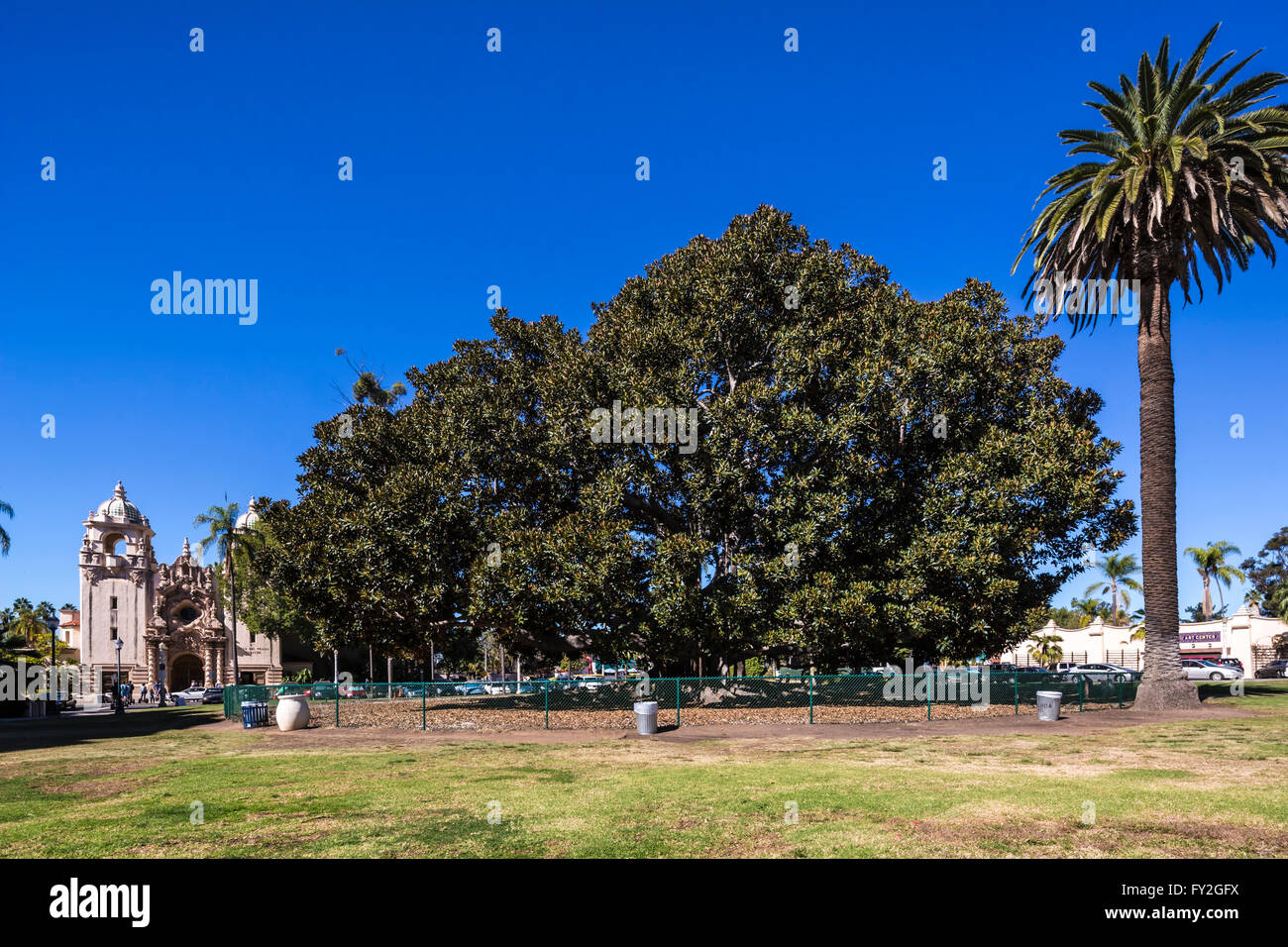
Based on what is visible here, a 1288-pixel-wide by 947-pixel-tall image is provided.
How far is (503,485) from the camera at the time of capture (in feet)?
108

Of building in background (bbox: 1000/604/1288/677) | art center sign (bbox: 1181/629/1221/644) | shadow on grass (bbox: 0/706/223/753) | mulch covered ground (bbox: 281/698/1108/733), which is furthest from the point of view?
art center sign (bbox: 1181/629/1221/644)

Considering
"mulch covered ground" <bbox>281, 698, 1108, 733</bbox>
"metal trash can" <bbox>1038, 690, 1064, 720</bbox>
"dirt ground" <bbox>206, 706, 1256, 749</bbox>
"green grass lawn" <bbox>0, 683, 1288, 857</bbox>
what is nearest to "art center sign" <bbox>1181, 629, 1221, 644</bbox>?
"dirt ground" <bbox>206, 706, 1256, 749</bbox>

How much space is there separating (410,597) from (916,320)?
832 inches

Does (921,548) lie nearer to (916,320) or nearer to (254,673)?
(916,320)

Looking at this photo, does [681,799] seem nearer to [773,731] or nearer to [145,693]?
[773,731]

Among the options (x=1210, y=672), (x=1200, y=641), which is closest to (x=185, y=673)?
(x=1210, y=672)

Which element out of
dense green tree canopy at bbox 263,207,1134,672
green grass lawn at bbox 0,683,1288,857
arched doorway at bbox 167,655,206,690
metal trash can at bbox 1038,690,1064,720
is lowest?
arched doorway at bbox 167,655,206,690

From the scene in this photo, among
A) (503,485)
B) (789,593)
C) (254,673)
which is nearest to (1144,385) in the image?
(789,593)

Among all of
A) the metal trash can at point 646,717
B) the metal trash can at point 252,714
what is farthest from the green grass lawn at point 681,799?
the metal trash can at point 252,714

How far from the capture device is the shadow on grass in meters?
26.5

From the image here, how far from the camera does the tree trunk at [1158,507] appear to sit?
28.7 metres

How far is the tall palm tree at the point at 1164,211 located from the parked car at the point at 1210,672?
3528 centimetres

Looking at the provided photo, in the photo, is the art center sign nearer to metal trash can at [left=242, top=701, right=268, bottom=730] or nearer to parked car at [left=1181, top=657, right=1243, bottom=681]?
parked car at [left=1181, top=657, right=1243, bottom=681]

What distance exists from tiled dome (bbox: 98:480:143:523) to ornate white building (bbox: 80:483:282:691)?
0.08 meters
